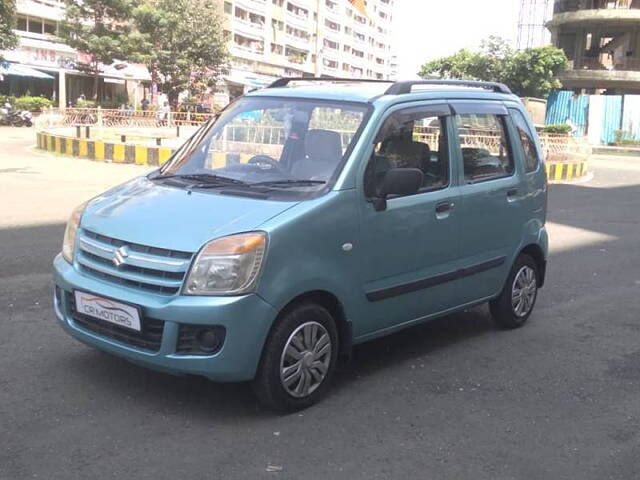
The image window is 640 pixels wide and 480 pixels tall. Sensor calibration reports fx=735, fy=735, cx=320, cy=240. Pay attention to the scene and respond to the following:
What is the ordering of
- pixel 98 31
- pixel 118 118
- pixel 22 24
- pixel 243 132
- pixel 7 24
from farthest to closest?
pixel 22 24 < pixel 98 31 < pixel 7 24 < pixel 118 118 < pixel 243 132

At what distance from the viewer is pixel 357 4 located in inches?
4744

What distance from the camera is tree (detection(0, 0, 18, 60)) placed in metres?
31.3

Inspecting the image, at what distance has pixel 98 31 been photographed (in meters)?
44.3

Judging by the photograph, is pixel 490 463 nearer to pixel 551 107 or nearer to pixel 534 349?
pixel 534 349

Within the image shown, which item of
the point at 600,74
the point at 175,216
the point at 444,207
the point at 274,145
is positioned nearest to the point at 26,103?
the point at 600,74

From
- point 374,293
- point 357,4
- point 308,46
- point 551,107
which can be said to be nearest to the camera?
point 374,293

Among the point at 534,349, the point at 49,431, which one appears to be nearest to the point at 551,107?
the point at 534,349

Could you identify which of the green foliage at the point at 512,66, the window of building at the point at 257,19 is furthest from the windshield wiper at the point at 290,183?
the window of building at the point at 257,19

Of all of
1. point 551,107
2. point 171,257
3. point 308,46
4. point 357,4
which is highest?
point 357,4

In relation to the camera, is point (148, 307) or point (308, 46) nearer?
point (148, 307)

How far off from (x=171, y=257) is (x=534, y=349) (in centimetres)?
299

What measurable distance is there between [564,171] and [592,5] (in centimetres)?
4145

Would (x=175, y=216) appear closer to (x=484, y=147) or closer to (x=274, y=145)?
(x=274, y=145)

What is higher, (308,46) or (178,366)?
(308,46)
